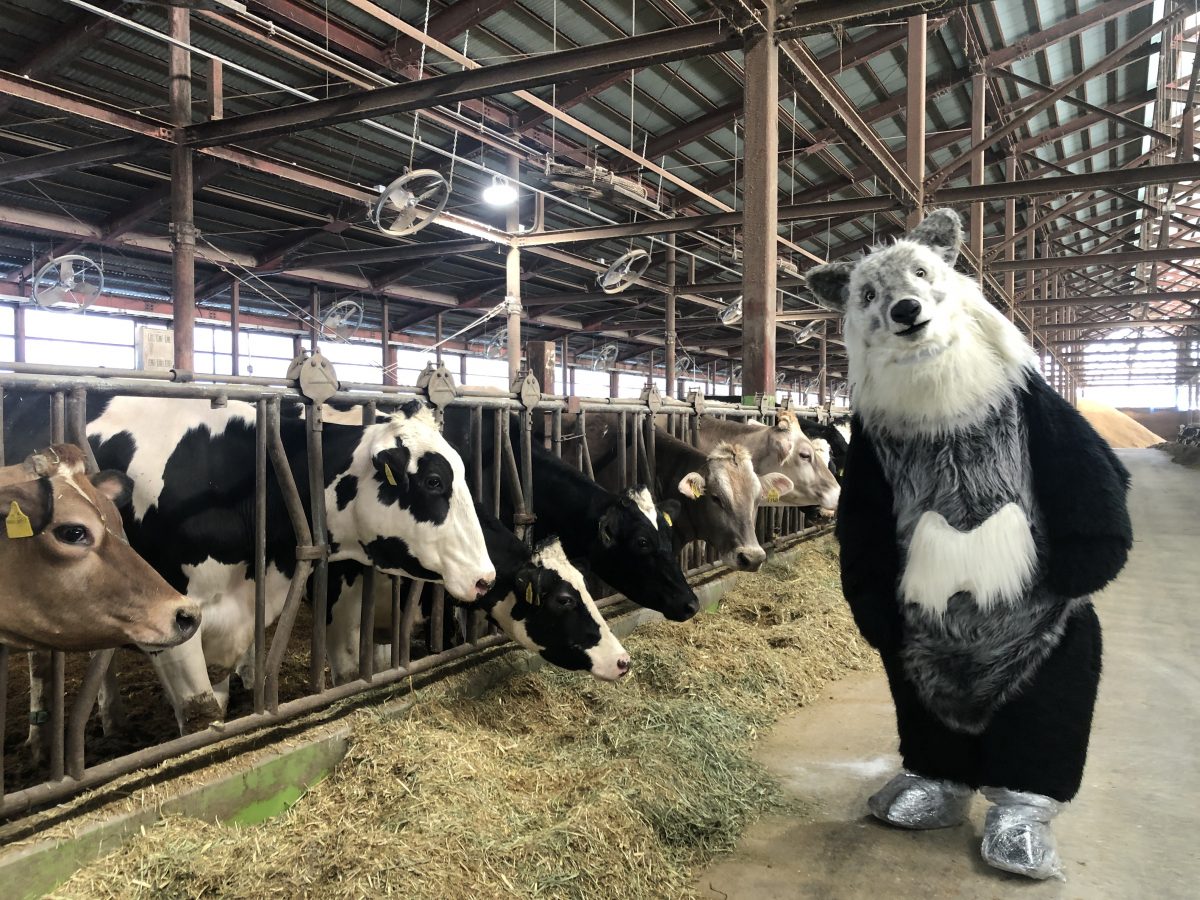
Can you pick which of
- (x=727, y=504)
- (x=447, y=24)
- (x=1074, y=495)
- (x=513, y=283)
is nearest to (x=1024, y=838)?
(x=1074, y=495)

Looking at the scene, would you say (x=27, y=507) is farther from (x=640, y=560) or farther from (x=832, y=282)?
(x=640, y=560)

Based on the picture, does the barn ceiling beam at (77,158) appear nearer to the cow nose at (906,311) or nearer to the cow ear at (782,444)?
the cow ear at (782,444)

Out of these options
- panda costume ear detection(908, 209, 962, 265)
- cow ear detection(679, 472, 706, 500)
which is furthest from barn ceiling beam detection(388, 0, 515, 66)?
panda costume ear detection(908, 209, 962, 265)

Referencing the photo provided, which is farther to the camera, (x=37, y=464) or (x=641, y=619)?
(x=641, y=619)

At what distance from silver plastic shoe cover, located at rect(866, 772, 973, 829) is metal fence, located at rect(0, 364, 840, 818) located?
6.30 ft

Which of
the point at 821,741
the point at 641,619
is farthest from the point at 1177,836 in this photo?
the point at 641,619

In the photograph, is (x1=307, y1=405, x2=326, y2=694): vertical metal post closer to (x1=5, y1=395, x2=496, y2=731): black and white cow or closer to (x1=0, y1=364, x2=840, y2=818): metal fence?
(x1=0, y1=364, x2=840, y2=818): metal fence

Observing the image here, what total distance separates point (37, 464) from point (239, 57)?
7.43 metres

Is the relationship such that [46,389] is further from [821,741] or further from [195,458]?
[821,741]

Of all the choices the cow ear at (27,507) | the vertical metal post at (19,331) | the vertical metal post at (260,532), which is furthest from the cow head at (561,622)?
the vertical metal post at (19,331)

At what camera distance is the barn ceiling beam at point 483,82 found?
5.04 meters

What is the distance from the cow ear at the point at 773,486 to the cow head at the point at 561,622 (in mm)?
2329

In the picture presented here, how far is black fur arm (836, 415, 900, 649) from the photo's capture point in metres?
2.39

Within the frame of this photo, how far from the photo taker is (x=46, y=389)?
2.21 m
